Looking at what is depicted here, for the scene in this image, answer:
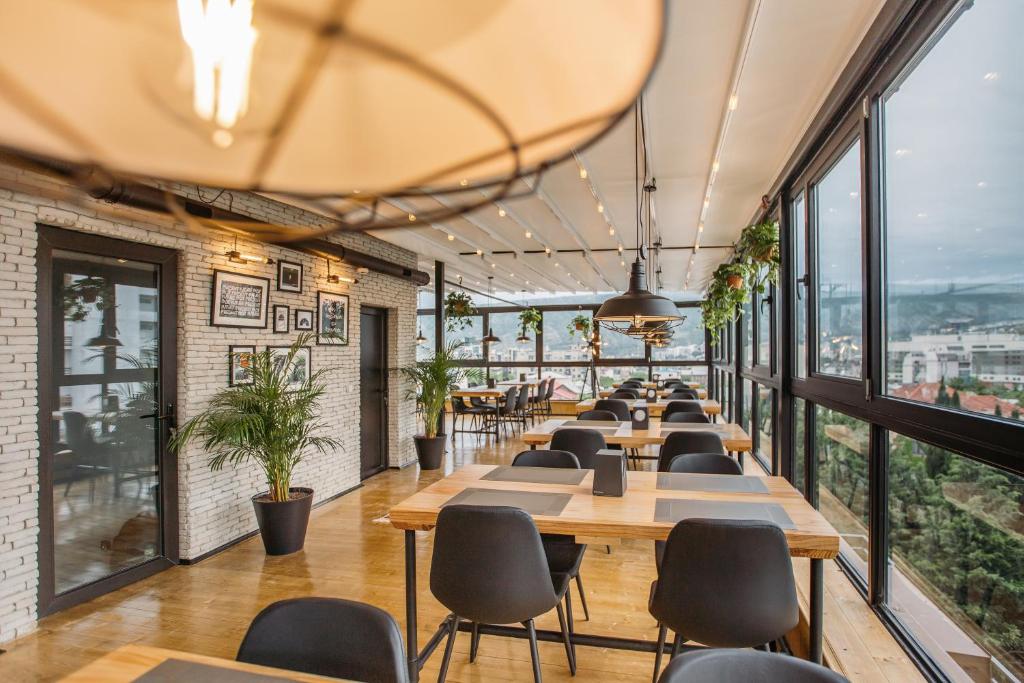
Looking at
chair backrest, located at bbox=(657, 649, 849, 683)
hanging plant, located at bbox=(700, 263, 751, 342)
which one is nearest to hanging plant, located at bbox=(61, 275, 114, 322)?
chair backrest, located at bbox=(657, 649, 849, 683)

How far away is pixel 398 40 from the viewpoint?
43 cm

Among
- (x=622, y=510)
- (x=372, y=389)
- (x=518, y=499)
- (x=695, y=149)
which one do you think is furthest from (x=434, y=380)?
(x=622, y=510)

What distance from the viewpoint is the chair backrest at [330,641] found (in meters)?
1.48

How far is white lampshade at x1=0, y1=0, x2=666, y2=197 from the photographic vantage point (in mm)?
409

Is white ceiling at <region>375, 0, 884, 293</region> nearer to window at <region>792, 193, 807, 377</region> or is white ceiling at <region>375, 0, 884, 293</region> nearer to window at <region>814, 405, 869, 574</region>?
window at <region>792, 193, 807, 377</region>

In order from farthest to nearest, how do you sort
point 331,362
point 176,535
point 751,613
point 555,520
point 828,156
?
1. point 331,362
2. point 176,535
3. point 828,156
4. point 555,520
5. point 751,613

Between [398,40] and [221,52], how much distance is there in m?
0.13

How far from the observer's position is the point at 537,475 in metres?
3.17

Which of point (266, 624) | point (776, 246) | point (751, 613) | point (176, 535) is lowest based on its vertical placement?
point (176, 535)

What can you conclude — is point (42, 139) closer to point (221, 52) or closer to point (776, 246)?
point (221, 52)

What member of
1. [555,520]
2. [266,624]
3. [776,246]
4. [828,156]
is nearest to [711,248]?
[776,246]

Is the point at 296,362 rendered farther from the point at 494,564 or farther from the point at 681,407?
the point at 681,407

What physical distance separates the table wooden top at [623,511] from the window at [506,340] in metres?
11.3

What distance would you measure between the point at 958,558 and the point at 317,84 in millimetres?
2594
